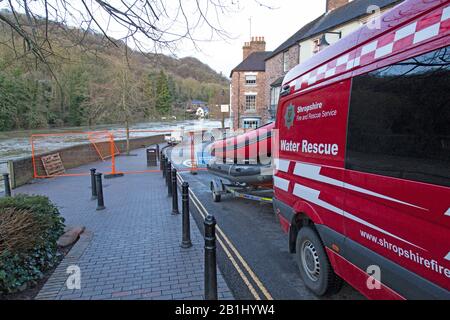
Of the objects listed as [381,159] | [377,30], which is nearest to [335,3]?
[377,30]

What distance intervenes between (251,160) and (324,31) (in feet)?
51.8

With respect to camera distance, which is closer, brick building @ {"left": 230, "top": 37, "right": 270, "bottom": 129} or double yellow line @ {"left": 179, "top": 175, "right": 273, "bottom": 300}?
double yellow line @ {"left": 179, "top": 175, "right": 273, "bottom": 300}

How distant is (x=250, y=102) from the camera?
38.6 metres

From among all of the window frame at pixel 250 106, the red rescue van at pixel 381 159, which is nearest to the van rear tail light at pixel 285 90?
the red rescue van at pixel 381 159

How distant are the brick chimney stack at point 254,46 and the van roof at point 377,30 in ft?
129

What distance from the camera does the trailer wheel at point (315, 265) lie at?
10.9 ft

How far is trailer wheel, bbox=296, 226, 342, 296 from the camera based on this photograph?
3.33m

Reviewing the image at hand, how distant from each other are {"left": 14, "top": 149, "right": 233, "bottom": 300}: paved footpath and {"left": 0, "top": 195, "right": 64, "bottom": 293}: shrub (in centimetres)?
26

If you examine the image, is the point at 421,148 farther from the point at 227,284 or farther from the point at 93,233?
the point at 93,233

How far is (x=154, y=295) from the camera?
3.70 metres

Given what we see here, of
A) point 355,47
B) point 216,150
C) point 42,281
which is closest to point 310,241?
point 355,47

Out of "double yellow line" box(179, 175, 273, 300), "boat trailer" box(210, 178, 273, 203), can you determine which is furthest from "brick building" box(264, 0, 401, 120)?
"double yellow line" box(179, 175, 273, 300)

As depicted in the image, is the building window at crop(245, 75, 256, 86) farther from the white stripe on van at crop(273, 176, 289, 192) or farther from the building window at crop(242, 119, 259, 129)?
the white stripe on van at crop(273, 176, 289, 192)

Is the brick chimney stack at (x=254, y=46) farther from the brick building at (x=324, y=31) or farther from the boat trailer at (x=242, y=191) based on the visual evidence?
the boat trailer at (x=242, y=191)
